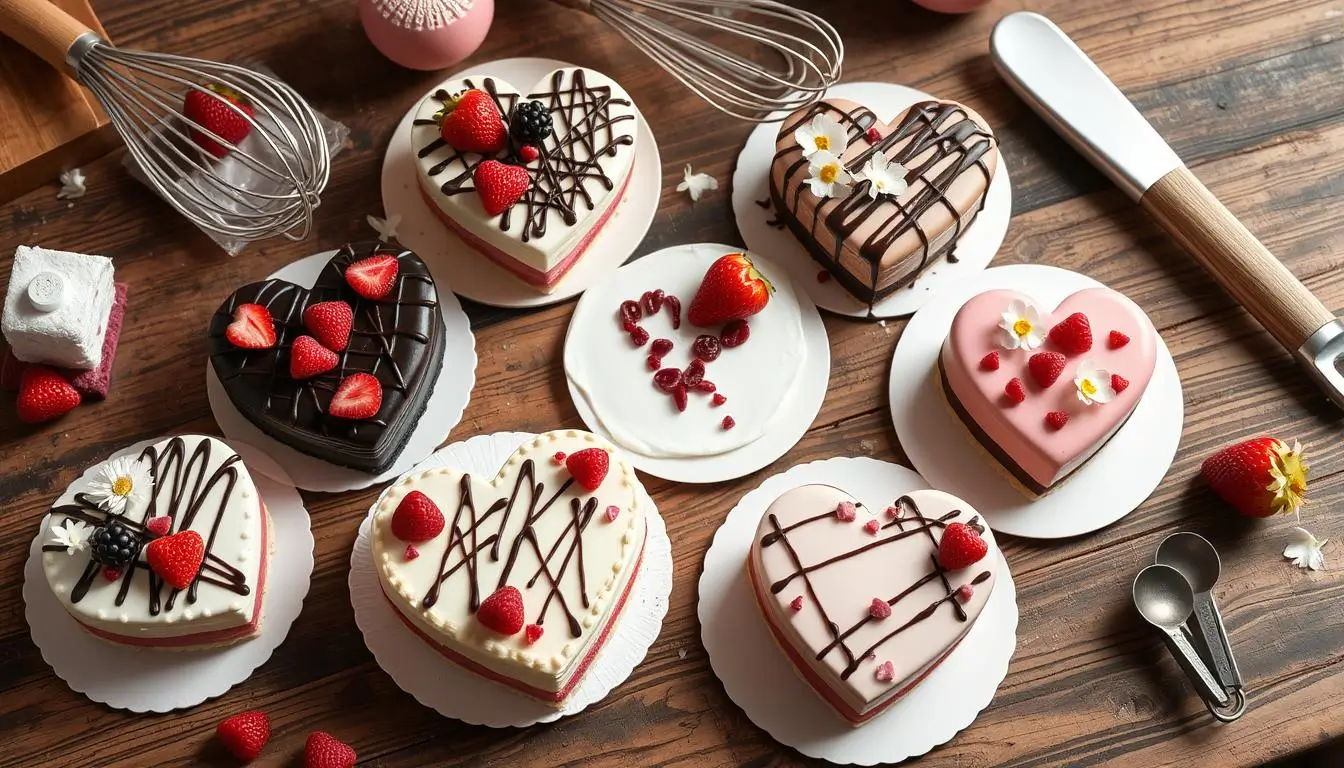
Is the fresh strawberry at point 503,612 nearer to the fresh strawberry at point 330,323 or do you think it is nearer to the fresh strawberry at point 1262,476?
the fresh strawberry at point 330,323

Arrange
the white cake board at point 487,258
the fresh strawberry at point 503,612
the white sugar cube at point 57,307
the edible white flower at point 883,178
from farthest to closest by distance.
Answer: the white cake board at point 487,258 → the edible white flower at point 883,178 → the white sugar cube at point 57,307 → the fresh strawberry at point 503,612

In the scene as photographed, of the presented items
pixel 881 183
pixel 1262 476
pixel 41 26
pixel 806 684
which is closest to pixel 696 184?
pixel 881 183

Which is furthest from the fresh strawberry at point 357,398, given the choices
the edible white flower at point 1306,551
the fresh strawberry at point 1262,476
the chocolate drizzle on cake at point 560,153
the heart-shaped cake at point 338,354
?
the edible white flower at point 1306,551

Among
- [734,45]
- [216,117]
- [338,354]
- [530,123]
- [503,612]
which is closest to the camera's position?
[503,612]

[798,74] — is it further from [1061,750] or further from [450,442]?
[1061,750]

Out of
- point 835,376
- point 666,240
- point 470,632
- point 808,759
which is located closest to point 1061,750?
point 808,759

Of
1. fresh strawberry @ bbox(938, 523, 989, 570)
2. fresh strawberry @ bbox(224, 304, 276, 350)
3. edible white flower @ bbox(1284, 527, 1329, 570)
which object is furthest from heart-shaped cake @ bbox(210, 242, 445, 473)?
edible white flower @ bbox(1284, 527, 1329, 570)

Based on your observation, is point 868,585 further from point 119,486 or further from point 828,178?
point 119,486
